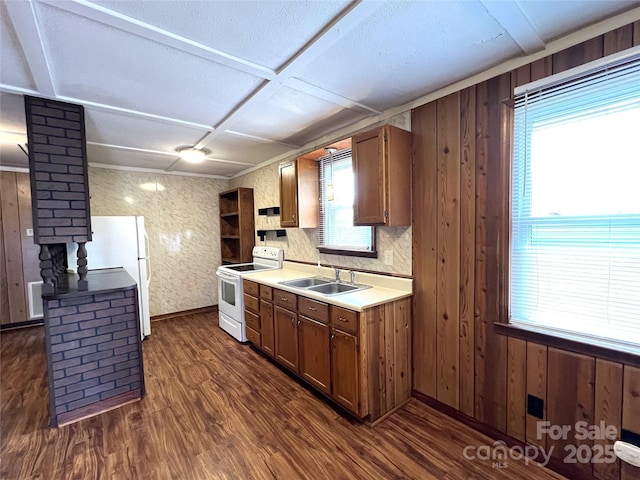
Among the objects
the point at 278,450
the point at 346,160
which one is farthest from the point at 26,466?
the point at 346,160

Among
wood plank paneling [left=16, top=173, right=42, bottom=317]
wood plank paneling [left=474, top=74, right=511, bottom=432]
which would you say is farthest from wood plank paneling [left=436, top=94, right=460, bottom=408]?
wood plank paneling [left=16, top=173, right=42, bottom=317]

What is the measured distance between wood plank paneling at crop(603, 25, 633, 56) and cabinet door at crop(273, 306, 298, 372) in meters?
2.67

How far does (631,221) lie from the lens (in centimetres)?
139

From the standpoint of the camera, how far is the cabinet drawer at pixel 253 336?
330 centimetres

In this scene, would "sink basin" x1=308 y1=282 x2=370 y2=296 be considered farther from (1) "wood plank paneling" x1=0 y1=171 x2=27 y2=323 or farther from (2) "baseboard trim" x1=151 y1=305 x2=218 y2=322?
(1) "wood plank paneling" x1=0 y1=171 x2=27 y2=323

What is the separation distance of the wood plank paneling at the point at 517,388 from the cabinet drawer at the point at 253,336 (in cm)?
245

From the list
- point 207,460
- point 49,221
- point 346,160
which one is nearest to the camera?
point 207,460

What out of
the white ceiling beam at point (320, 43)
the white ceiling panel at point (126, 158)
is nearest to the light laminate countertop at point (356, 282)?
the white ceiling beam at point (320, 43)

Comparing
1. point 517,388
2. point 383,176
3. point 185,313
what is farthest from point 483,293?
point 185,313

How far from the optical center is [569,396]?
5.20ft

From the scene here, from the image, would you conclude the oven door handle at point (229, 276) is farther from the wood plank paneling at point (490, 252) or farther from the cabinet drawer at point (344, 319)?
the wood plank paneling at point (490, 252)

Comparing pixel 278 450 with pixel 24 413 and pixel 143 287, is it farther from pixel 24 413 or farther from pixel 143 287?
pixel 143 287

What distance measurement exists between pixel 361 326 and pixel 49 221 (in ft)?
8.32

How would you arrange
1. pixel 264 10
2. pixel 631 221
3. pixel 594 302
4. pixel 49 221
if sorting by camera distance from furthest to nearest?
pixel 49 221 → pixel 594 302 → pixel 631 221 → pixel 264 10
